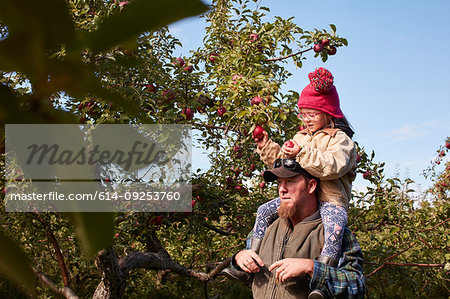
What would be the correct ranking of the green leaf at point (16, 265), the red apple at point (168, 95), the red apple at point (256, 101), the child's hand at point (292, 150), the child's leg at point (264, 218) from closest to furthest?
the green leaf at point (16, 265) < the child's hand at point (292, 150) < the child's leg at point (264, 218) < the red apple at point (256, 101) < the red apple at point (168, 95)

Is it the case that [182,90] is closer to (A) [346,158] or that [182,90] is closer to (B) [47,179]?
(A) [346,158]

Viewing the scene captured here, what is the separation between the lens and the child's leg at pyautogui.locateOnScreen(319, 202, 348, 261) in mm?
1575

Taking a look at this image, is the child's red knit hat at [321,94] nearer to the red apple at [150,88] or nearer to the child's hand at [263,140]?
the child's hand at [263,140]

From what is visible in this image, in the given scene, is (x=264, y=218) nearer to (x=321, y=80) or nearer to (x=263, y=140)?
(x=263, y=140)

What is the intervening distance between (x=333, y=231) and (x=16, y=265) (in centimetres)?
150

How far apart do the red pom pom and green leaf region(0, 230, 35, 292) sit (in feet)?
5.47

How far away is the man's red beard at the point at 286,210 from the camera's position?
1.73m

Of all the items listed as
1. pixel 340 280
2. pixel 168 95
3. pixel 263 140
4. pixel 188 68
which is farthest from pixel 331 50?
pixel 340 280

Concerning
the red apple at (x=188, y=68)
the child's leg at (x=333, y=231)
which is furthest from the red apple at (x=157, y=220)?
the child's leg at (x=333, y=231)

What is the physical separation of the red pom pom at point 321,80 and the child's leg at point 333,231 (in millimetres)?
469

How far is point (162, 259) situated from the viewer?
3.68m

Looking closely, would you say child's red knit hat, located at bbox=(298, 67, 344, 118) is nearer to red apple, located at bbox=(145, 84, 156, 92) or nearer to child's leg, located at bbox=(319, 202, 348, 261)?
child's leg, located at bbox=(319, 202, 348, 261)

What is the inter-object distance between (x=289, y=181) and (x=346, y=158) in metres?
0.24

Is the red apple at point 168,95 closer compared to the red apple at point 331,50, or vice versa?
the red apple at point 168,95
